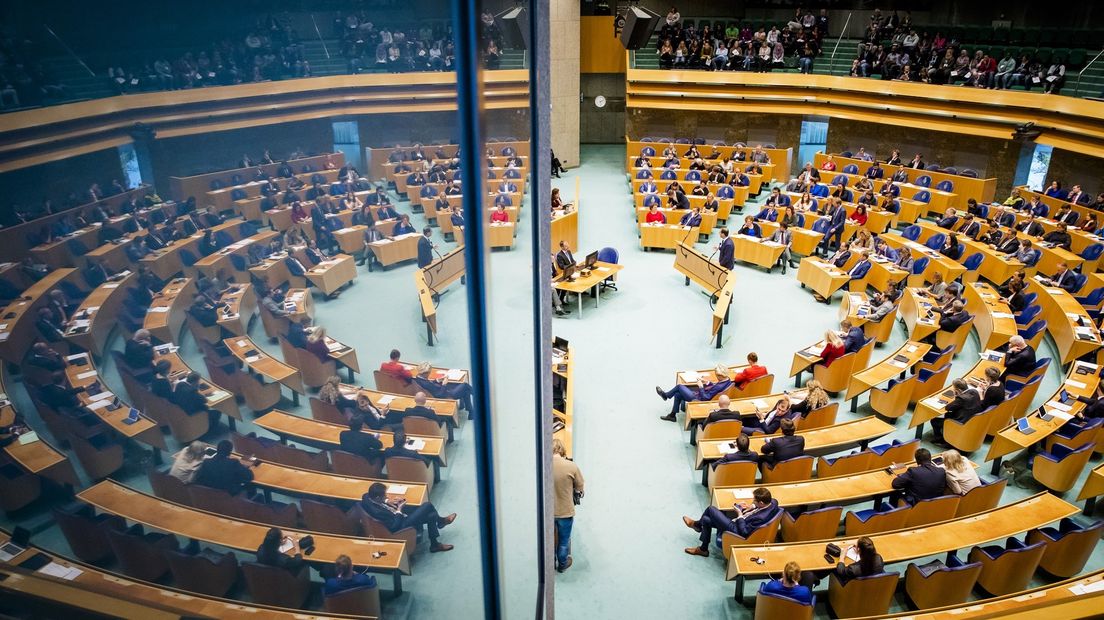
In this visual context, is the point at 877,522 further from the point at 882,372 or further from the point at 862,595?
the point at 882,372

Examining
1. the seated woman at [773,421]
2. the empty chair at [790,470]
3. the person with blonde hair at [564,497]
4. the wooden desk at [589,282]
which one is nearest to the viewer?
the person with blonde hair at [564,497]

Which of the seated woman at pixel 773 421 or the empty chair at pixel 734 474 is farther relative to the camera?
the seated woman at pixel 773 421

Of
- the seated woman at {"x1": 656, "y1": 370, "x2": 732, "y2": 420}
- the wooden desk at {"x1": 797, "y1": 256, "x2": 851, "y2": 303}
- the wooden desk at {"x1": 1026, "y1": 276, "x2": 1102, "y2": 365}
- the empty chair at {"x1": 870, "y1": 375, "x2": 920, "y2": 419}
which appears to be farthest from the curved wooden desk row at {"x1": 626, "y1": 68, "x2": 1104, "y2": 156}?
the seated woman at {"x1": 656, "y1": 370, "x2": 732, "y2": 420}

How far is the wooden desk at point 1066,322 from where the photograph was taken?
10164 mm

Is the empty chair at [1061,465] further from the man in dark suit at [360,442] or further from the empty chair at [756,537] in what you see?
the man in dark suit at [360,442]

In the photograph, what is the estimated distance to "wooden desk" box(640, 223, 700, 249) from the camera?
16.0m

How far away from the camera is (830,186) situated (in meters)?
18.6

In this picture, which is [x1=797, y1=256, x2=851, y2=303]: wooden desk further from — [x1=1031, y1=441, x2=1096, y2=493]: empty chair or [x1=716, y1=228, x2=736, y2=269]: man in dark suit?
[x1=1031, y1=441, x2=1096, y2=493]: empty chair

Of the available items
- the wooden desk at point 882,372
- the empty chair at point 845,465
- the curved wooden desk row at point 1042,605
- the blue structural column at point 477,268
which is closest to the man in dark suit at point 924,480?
the empty chair at point 845,465

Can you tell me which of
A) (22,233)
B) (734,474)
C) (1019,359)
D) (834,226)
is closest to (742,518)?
(734,474)

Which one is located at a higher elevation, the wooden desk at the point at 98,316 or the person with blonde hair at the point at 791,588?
the wooden desk at the point at 98,316

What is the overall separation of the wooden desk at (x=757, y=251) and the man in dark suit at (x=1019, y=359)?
5.87 meters

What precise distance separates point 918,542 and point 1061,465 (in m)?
2.55

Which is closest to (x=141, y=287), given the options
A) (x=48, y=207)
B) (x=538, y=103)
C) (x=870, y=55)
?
(x=48, y=207)
